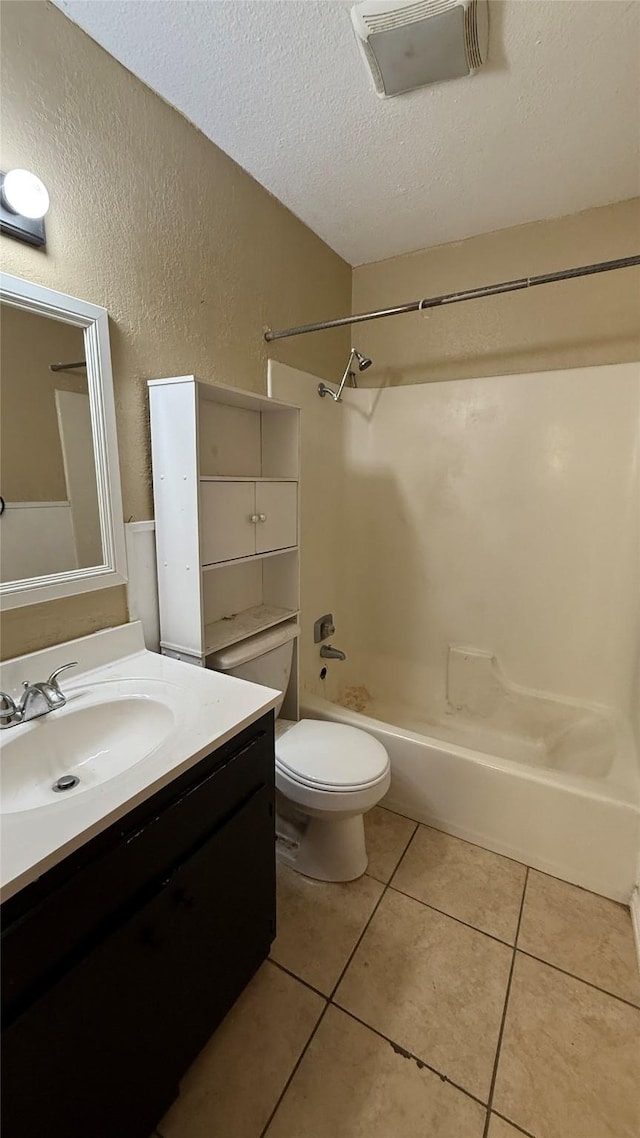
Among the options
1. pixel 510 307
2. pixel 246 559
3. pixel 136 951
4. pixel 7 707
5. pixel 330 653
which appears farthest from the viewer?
pixel 330 653

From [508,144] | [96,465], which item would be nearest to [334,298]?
[508,144]

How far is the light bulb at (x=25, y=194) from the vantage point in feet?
3.04

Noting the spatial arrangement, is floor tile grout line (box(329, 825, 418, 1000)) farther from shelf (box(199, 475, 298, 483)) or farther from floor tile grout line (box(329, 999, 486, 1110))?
shelf (box(199, 475, 298, 483))

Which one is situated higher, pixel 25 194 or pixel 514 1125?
pixel 25 194

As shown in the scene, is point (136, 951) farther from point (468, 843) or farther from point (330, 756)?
point (468, 843)

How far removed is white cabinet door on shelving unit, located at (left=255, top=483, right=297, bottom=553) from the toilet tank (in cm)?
31

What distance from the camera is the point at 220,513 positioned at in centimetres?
140

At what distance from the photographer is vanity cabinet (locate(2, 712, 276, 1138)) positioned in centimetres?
64

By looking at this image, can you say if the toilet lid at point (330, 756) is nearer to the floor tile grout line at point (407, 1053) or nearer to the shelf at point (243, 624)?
the shelf at point (243, 624)

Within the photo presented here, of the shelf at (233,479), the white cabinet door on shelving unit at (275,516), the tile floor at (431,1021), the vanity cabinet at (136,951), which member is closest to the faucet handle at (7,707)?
the vanity cabinet at (136,951)

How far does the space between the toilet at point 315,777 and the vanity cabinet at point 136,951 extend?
287 mm

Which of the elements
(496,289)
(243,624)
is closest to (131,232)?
(496,289)

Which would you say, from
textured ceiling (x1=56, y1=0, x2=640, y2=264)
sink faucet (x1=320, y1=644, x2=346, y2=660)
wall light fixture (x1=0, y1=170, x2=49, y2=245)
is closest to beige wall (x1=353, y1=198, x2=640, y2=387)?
textured ceiling (x1=56, y1=0, x2=640, y2=264)

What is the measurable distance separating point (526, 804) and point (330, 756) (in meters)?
0.72
